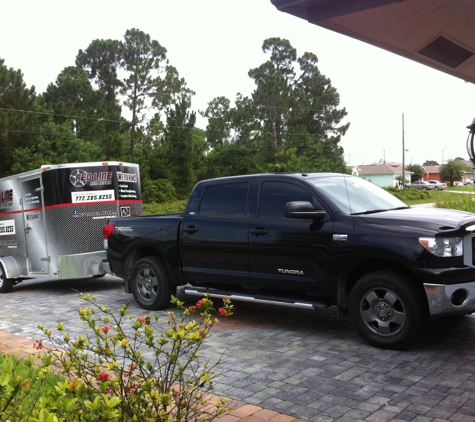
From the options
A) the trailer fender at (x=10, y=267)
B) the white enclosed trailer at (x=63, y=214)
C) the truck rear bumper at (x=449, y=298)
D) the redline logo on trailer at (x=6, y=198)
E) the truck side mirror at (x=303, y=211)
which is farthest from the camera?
the redline logo on trailer at (x=6, y=198)

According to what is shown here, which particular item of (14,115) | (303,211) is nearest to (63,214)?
(303,211)

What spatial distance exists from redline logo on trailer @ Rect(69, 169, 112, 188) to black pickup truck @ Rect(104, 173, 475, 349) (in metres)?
2.34

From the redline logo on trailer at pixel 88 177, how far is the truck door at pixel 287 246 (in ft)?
15.1

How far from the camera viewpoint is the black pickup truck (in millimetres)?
5562

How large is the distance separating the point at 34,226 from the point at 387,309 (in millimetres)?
7646

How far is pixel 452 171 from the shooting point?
305ft

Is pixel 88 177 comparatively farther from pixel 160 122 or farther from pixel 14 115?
pixel 160 122

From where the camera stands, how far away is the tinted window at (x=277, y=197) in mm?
6797

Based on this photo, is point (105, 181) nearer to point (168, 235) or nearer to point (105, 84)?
point (168, 235)

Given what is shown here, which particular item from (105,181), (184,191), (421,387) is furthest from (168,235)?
(184,191)

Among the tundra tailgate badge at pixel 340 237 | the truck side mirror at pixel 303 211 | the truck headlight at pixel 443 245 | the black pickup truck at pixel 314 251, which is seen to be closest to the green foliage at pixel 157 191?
the black pickup truck at pixel 314 251

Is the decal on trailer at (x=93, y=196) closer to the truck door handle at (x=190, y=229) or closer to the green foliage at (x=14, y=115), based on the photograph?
the truck door handle at (x=190, y=229)

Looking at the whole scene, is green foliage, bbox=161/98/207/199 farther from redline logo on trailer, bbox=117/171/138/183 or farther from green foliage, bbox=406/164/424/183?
green foliage, bbox=406/164/424/183

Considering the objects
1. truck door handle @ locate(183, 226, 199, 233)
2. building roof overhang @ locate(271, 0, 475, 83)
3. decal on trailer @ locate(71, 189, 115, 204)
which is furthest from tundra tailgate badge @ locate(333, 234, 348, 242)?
decal on trailer @ locate(71, 189, 115, 204)
